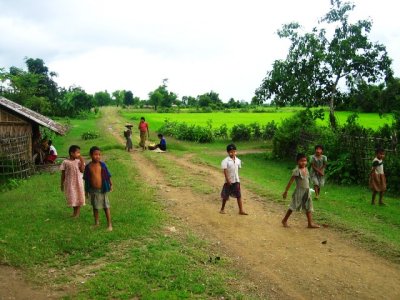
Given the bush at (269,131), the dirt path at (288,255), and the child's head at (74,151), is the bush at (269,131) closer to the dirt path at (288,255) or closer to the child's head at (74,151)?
the dirt path at (288,255)

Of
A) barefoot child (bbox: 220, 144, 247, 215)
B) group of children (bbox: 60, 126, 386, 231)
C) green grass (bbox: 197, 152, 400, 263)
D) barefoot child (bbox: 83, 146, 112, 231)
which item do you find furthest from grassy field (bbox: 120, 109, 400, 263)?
barefoot child (bbox: 83, 146, 112, 231)

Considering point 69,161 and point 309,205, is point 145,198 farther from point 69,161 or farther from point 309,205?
point 309,205

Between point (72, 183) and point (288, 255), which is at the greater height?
point (72, 183)

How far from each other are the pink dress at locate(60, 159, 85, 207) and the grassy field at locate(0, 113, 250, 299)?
420 millimetres

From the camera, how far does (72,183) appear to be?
8.10 meters

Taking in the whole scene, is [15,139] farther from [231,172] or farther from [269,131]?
[269,131]

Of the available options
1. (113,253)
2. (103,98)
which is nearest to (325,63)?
(113,253)

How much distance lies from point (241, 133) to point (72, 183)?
20248mm

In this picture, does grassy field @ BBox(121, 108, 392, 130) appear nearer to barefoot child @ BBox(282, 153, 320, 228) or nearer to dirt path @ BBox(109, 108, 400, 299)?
dirt path @ BBox(109, 108, 400, 299)

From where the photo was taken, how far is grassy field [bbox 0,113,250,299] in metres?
5.21

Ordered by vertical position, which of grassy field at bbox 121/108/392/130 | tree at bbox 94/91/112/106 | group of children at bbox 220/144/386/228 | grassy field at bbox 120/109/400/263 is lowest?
grassy field at bbox 120/109/400/263

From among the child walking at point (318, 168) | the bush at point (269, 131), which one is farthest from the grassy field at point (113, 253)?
the bush at point (269, 131)

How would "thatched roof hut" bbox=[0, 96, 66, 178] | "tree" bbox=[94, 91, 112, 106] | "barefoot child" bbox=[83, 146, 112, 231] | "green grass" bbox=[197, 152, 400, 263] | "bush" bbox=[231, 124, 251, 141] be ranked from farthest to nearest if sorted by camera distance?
"tree" bbox=[94, 91, 112, 106], "bush" bbox=[231, 124, 251, 141], "thatched roof hut" bbox=[0, 96, 66, 178], "barefoot child" bbox=[83, 146, 112, 231], "green grass" bbox=[197, 152, 400, 263]

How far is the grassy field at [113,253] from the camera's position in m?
5.21
